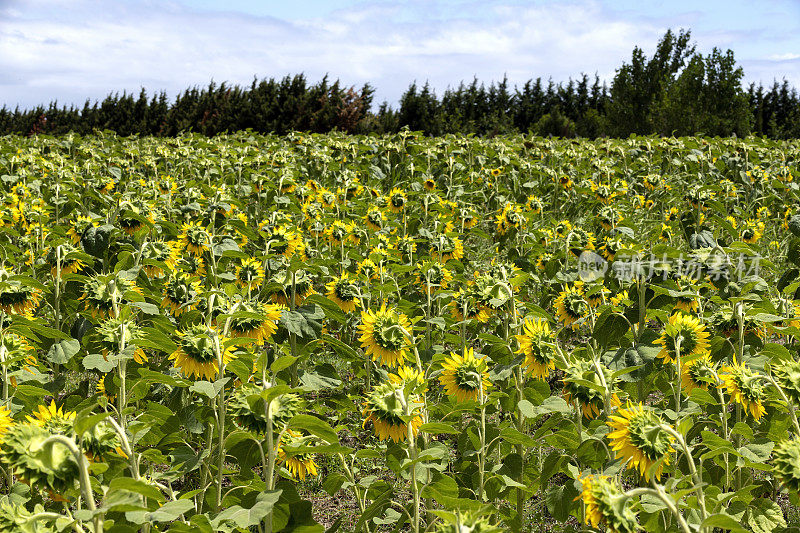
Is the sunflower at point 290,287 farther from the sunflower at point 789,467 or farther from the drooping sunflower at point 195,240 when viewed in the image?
the sunflower at point 789,467

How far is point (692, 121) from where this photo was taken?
73.2 ft

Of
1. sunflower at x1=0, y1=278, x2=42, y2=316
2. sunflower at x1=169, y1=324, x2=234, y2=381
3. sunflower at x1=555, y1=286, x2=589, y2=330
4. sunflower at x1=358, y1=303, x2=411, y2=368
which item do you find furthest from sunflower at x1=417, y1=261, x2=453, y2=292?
sunflower at x1=0, y1=278, x2=42, y2=316

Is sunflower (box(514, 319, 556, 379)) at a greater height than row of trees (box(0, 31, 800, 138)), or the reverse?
row of trees (box(0, 31, 800, 138))

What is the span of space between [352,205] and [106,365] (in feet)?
12.3

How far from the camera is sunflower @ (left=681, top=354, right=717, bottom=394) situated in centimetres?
236

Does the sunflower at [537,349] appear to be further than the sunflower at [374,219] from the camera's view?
No

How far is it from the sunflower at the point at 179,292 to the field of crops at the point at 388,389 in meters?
0.01

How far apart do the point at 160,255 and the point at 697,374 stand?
2.70m

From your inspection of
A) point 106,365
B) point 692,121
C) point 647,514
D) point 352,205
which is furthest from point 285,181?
point 692,121

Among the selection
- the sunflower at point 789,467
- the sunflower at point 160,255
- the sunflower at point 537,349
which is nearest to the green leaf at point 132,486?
the sunflower at point 789,467

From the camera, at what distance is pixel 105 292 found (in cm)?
280

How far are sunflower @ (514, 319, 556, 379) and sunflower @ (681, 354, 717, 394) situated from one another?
48 centimetres

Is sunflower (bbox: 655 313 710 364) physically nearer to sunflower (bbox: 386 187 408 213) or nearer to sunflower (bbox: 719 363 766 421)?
sunflower (bbox: 719 363 766 421)

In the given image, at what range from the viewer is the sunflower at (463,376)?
2.48 metres
